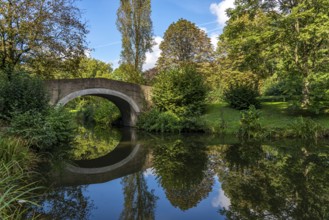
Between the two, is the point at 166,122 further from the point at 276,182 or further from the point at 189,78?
the point at 276,182

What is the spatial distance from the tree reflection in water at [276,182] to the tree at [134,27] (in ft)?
58.1

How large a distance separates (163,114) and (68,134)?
6972mm

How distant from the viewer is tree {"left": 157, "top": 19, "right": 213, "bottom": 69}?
2928 centimetres

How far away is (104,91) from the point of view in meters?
16.6

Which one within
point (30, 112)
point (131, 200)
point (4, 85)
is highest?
point (4, 85)

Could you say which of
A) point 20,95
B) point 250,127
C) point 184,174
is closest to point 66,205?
point 184,174

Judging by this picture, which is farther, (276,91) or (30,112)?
(276,91)

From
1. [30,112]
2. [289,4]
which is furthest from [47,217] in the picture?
[289,4]

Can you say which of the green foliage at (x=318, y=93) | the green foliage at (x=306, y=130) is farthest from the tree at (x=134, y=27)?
the green foliage at (x=306, y=130)

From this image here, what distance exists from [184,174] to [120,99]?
12.8 m

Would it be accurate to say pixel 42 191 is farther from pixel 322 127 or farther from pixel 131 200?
pixel 322 127

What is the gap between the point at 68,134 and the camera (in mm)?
10453

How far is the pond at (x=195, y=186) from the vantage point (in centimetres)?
425

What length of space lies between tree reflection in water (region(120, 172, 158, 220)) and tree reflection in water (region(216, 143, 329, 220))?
4.04 feet
